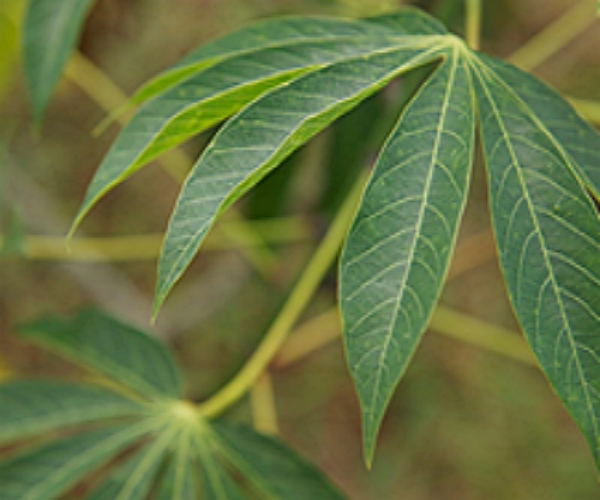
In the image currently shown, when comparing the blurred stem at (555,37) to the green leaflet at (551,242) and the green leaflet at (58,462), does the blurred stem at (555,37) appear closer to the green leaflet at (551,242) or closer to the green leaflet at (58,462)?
the green leaflet at (551,242)

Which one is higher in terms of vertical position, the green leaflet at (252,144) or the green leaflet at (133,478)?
the green leaflet at (252,144)

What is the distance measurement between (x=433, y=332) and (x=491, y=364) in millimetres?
132

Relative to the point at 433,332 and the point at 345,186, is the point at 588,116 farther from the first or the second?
A: the point at 433,332

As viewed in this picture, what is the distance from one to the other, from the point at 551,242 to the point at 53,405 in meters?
0.53

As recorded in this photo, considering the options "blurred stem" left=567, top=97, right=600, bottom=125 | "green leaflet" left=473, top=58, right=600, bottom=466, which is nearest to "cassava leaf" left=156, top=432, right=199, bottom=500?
"green leaflet" left=473, top=58, right=600, bottom=466

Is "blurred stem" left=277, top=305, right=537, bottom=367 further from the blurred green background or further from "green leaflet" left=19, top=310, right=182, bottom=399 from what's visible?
"green leaflet" left=19, top=310, right=182, bottom=399

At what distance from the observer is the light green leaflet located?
29.8 inches

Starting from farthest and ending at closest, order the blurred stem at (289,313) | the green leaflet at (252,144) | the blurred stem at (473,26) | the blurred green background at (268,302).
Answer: the blurred green background at (268,302)
the blurred stem at (289,313)
the blurred stem at (473,26)
the green leaflet at (252,144)

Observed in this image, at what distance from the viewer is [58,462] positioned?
77cm

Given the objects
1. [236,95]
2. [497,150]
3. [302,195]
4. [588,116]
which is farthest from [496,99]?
[302,195]

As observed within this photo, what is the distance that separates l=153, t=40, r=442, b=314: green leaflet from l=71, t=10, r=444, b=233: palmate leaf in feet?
0.07

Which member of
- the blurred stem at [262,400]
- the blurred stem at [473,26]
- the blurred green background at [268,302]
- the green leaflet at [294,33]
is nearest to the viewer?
the green leaflet at [294,33]

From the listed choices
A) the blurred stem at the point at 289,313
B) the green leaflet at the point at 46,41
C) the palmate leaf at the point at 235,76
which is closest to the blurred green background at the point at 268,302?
the blurred stem at the point at 289,313

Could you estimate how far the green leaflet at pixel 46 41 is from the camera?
72 cm
